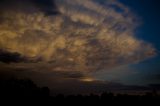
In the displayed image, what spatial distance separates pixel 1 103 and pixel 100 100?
156ft

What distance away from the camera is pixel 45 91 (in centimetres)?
12375

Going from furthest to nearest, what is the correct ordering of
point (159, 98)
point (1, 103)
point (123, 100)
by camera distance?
point (123, 100) < point (159, 98) < point (1, 103)

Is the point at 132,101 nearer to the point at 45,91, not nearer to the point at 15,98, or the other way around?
the point at 45,91

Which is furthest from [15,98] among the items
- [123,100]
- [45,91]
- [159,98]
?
[159,98]

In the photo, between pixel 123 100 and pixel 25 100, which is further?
pixel 123 100

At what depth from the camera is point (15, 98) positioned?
10156cm

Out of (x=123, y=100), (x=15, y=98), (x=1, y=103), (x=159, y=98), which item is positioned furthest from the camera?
(x=123, y=100)

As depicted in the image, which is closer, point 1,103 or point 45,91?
point 1,103

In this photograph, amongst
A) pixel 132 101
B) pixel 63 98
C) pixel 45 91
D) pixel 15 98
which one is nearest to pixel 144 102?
pixel 132 101

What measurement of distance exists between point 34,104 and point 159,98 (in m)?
51.9

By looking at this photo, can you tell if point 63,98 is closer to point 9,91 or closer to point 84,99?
point 84,99

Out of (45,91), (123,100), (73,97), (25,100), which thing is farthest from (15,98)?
(123,100)

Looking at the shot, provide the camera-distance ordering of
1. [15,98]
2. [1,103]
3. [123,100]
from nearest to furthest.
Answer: [1,103] → [15,98] → [123,100]

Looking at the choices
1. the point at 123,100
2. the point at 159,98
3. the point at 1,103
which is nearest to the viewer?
the point at 1,103
